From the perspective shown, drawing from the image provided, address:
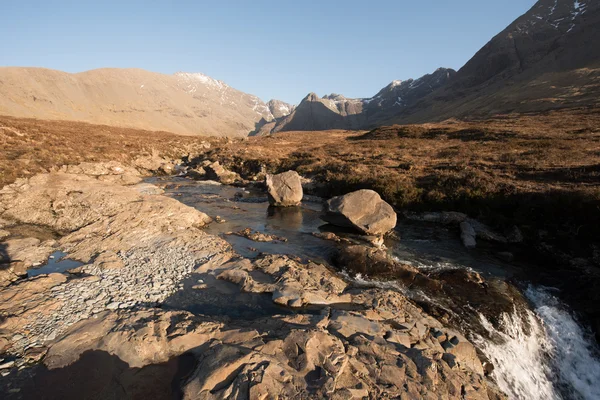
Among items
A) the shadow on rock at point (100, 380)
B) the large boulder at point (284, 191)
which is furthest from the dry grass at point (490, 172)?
the shadow on rock at point (100, 380)

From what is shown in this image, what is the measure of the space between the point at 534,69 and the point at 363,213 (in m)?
150

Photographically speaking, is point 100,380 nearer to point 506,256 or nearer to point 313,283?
point 313,283

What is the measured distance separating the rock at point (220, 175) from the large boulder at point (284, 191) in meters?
12.9

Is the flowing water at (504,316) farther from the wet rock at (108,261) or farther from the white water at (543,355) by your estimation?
→ the wet rock at (108,261)

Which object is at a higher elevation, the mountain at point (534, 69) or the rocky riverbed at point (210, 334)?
the mountain at point (534, 69)

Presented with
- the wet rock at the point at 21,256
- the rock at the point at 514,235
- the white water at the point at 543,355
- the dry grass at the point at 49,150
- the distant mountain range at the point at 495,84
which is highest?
the distant mountain range at the point at 495,84

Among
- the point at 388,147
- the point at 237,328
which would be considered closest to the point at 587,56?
the point at 388,147

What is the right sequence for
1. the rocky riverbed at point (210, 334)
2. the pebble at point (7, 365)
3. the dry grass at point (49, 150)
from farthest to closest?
the dry grass at point (49, 150) < the pebble at point (7, 365) < the rocky riverbed at point (210, 334)

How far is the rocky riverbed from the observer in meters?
7.56

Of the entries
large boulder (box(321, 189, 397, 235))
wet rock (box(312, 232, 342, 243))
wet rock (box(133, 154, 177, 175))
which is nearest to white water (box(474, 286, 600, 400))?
large boulder (box(321, 189, 397, 235))

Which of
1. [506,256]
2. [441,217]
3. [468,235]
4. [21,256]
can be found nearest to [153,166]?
[21,256]

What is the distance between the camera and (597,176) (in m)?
22.4

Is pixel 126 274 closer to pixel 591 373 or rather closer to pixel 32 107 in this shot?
pixel 591 373

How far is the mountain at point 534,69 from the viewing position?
270ft
